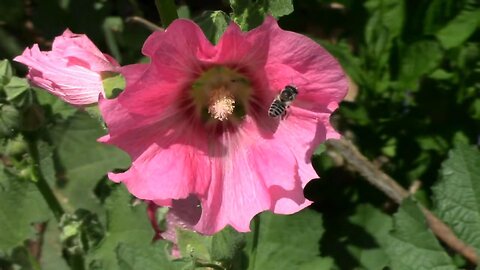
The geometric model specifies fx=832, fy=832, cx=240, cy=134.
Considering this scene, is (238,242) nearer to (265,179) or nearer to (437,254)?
(265,179)

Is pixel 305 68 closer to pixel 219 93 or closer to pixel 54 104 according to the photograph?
pixel 219 93

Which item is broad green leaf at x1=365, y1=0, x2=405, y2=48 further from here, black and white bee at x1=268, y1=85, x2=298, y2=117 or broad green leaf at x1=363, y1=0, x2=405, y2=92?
black and white bee at x1=268, y1=85, x2=298, y2=117

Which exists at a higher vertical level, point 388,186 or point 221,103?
point 221,103

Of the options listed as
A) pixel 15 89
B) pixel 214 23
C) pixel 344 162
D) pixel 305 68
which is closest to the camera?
pixel 305 68

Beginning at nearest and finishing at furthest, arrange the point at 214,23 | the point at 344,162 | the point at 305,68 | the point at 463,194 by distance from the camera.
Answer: the point at 305,68 → the point at 214,23 → the point at 463,194 → the point at 344,162

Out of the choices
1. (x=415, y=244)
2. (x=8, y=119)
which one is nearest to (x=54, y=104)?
(x=8, y=119)

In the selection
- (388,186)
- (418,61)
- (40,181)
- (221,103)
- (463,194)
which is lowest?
(388,186)

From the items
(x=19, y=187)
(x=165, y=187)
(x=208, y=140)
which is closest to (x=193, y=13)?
(x=19, y=187)

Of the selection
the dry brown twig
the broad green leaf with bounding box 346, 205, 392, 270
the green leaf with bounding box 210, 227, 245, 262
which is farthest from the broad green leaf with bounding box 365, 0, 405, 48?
the green leaf with bounding box 210, 227, 245, 262
